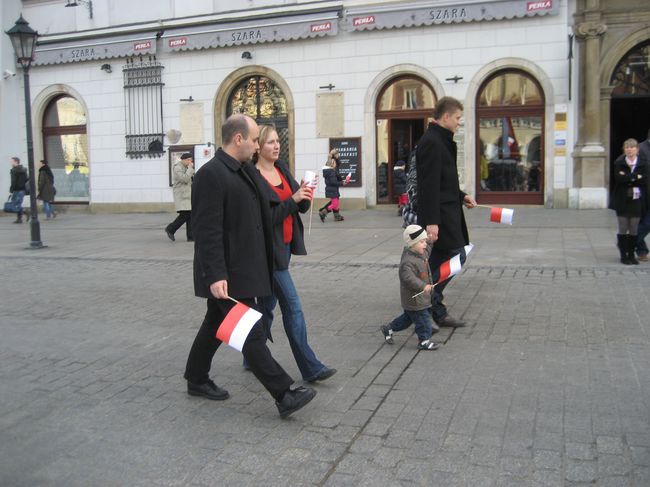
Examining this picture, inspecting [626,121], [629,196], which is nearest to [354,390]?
[629,196]

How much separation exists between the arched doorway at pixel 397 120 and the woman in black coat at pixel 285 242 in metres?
13.9

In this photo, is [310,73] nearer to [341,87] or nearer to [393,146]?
[341,87]

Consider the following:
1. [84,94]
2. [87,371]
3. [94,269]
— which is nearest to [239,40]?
[84,94]

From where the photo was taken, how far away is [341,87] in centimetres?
1877

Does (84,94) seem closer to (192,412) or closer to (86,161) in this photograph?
(86,161)

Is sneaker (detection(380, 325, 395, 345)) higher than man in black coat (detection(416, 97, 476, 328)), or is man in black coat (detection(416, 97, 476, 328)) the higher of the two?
man in black coat (detection(416, 97, 476, 328))

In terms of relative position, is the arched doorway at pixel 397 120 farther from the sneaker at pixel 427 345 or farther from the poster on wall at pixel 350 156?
the sneaker at pixel 427 345

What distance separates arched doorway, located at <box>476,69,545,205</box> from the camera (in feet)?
57.4

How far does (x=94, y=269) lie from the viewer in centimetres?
1045

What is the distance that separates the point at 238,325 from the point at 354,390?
1061 millimetres

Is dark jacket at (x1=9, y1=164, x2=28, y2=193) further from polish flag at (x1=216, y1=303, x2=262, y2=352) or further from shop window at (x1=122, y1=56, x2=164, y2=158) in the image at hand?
polish flag at (x1=216, y1=303, x2=262, y2=352)

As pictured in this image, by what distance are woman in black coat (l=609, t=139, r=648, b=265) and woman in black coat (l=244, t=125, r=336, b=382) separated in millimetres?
5847

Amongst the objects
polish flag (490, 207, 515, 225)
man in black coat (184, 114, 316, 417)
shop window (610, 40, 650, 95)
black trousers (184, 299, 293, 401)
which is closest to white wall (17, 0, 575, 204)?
shop window (610, 40, 650, 95)

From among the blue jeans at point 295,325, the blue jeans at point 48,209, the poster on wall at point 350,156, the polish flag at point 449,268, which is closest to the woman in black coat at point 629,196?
the polish flag at point 449,268
